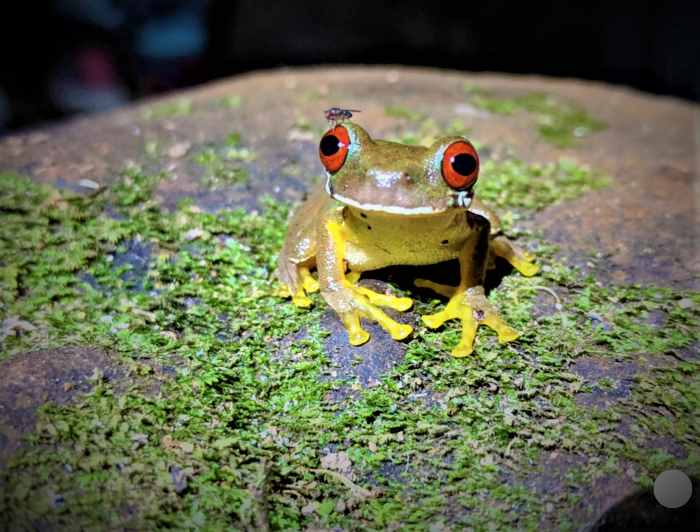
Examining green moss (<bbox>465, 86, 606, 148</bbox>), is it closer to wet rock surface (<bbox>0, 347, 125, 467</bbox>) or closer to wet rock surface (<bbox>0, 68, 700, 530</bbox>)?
wet rock surface (<bbox>0, 68, 700, 530</bbox>)

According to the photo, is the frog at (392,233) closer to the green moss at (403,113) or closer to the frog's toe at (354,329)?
the frog's toe at (354,329)

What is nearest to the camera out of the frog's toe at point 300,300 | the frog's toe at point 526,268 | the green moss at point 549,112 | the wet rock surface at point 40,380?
the wet rock surface at point 40,380

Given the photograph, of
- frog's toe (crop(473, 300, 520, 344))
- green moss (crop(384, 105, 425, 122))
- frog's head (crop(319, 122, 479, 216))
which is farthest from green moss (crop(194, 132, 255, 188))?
frog's toe (crop(473, 300, 520, 344))

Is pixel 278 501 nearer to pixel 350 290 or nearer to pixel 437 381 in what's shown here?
pixel 437 381

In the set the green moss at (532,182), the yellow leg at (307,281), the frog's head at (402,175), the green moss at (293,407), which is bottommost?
the green moss at (293,407)

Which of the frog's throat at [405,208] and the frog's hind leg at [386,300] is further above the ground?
the frog's throat at [405,208]

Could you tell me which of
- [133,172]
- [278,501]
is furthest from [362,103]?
[278,501]

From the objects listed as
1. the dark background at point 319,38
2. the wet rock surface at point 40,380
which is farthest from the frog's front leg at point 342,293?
the dark background at point 319,38
